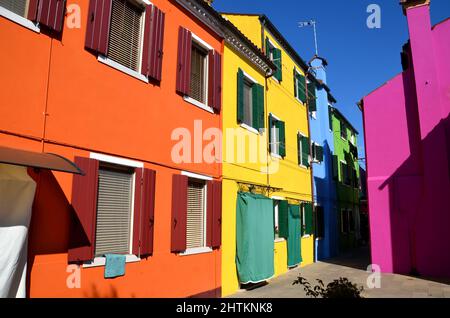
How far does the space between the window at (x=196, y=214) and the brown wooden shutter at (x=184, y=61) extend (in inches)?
82.6

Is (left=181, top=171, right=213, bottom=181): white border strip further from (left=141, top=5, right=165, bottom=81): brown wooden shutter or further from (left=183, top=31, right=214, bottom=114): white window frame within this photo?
(left=141, top=5, right=165, bottom=81): brown wooden shutter

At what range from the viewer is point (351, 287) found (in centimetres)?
418

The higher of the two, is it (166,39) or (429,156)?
(166,39)

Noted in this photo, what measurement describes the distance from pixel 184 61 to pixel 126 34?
156 cm

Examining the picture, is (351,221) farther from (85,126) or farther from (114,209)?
(85,126)

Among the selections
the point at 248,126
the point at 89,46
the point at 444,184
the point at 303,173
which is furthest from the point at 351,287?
the point at 303,173

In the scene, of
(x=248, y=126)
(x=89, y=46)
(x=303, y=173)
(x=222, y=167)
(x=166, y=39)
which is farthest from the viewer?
(x=303, y=173)

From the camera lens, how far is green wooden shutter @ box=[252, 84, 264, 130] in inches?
444

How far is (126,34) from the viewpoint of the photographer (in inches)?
277

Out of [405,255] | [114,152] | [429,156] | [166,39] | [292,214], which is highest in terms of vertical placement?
[166,39]

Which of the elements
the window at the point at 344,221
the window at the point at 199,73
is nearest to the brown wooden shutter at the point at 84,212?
the window at the point at 199,73

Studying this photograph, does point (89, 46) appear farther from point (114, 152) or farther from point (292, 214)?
point (292, 214)

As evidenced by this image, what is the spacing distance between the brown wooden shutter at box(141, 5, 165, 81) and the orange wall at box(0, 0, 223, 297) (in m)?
0.27
